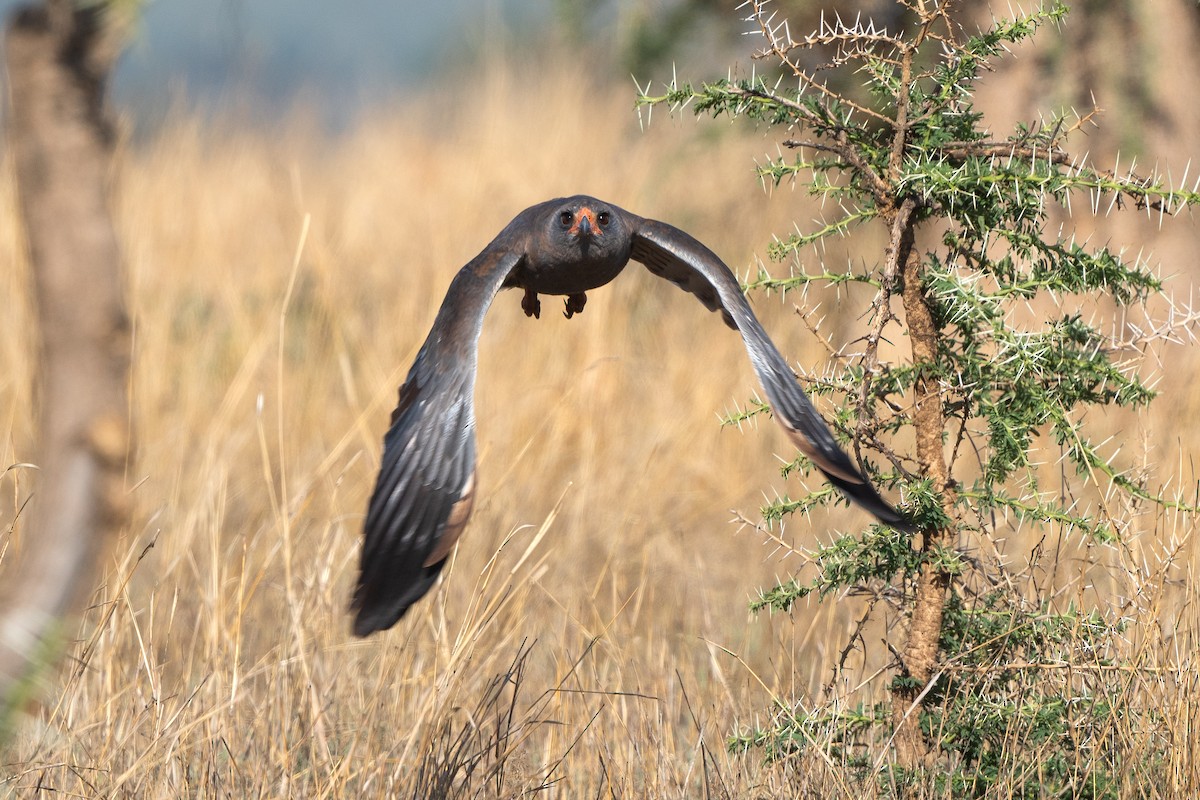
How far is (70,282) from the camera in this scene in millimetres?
4168

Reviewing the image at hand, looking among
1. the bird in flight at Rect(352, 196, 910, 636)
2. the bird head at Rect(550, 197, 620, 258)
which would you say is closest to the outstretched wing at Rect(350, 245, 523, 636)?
the bird in flight at Rect(352, 196, 910, 636)

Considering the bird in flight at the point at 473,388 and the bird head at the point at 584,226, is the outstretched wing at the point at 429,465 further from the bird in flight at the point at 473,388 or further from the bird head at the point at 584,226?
the bird head at the point at 584,226

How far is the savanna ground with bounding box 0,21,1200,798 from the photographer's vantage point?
125 inches

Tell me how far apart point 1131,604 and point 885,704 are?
0.67 m

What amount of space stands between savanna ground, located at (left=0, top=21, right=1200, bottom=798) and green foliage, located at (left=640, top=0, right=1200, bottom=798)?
0.52 feet

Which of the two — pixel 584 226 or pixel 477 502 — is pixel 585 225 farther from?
pixel 477 502

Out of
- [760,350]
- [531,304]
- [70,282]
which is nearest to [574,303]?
[531,304]

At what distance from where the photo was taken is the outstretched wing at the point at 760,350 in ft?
7.30

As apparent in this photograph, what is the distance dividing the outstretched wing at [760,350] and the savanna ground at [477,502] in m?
0.15

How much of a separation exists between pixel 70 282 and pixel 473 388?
7.67 feet

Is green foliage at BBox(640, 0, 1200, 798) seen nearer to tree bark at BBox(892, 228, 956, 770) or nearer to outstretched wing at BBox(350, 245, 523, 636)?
tree bark at BBox(892, 228, 956, 770)

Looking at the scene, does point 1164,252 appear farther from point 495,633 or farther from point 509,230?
point 509,230

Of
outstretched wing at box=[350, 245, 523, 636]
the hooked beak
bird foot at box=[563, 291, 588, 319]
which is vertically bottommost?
outstretched wing at box=[350, 245, 523, 636]

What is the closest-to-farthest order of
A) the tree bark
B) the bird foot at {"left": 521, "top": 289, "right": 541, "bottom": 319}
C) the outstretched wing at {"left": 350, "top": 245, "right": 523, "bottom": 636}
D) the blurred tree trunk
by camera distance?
the outstretched wing at {"left": 350, "top": 245, "right": 523, "bottom": 636}, the tree bark, the bird foot at {"left": 521, "top": 289, "right": 541, "bottom": 319}, the blurred tree trunk
